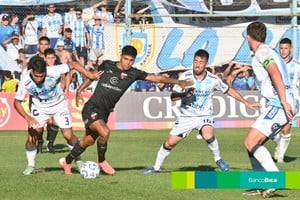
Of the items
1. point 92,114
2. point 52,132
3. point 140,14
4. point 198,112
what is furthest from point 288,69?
point 140,14

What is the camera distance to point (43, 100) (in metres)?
15.1

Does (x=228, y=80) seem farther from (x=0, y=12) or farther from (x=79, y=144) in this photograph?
(x=79, y=144)

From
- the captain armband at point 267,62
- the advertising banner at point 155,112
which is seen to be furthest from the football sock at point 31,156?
the advertising banner at point 155,112

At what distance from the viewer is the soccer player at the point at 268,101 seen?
11039 mm

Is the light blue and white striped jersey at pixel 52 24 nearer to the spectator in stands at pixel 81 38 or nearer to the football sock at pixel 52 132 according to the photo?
the spectator in stands at pixel 81 38

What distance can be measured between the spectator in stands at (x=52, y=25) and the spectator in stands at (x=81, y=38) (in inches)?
18.9

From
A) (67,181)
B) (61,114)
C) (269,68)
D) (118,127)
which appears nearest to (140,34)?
(118,127)

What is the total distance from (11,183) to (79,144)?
1.73m

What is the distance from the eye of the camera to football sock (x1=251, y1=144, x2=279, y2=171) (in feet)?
37.3

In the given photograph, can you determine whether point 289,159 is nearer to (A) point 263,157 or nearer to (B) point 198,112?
(B) point 198,112

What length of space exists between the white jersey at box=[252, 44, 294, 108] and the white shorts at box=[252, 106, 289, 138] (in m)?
0.11

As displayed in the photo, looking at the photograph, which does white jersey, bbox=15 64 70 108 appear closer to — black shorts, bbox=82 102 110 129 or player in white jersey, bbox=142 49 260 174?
black shorts, bbox=82 102 110 129

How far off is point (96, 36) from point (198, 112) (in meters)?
13.7

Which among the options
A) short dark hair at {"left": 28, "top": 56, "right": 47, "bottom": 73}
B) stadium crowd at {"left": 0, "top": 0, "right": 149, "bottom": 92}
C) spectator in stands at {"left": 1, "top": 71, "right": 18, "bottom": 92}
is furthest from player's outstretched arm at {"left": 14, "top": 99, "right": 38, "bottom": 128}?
stadium crowd at {"left": 0, "top": 0, "right": 149, "bottom": 92}
